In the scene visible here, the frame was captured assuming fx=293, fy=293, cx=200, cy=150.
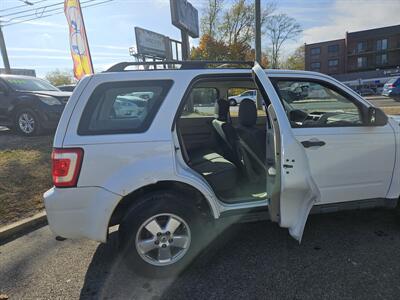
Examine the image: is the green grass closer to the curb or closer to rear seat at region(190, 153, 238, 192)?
the curb

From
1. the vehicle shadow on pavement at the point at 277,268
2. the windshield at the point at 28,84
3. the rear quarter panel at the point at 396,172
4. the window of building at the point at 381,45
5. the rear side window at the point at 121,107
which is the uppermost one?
the window of building at the point at 381,45

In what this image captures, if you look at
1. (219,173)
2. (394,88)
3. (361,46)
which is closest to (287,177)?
(219,173)

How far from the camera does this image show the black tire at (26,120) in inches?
301

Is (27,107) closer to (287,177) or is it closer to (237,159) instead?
→ (237,159)

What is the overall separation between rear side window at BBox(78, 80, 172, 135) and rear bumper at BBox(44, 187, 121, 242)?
50cm

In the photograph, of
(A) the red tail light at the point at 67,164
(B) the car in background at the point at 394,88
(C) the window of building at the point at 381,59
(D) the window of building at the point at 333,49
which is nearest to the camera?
(A) the red tail light at the point at 67,164

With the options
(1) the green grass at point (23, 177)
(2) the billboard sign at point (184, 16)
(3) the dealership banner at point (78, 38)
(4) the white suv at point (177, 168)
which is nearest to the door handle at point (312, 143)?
(4) the white suv at point (177, 168)

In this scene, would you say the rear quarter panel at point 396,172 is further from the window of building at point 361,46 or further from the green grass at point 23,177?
the window of building at point 361,46

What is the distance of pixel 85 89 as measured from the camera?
97.4 inches

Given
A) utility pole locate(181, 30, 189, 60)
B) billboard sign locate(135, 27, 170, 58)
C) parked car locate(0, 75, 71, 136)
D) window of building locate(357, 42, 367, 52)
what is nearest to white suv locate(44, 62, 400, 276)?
parked car locate(0, 75, 71, 136)

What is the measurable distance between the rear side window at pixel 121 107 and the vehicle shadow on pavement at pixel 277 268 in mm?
1350

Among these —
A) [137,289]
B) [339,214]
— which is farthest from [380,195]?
[137,289]

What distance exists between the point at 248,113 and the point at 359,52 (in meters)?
70.8

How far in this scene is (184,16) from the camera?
13852 millimetres
